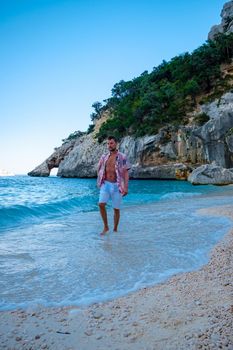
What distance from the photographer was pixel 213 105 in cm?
4125

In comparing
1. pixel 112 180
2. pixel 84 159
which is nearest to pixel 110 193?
pixel 112 180

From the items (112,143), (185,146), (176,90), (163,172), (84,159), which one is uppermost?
(176,90)

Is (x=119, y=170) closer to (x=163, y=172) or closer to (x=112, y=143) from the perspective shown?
(x=112, y=143)

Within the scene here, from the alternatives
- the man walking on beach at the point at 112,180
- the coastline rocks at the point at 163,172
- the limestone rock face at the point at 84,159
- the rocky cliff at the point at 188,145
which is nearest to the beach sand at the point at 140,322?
the man walking on beach at the point at 112,180

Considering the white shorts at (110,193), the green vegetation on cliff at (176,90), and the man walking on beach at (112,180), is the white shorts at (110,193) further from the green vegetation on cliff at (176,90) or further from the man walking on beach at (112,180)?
the green vegetation on cliff at (176,90)

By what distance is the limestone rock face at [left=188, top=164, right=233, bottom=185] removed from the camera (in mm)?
27594

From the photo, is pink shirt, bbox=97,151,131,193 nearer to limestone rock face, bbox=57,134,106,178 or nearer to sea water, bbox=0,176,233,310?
sea water, bbox=0,176,233,310

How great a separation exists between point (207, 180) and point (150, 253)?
25.3m

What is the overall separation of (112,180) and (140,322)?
4316 millimetres

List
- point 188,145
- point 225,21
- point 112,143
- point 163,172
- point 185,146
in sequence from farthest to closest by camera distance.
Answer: point 225,21, point 163,172, point 185,146, point 188,145, point 112,143

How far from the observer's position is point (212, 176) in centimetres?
2803

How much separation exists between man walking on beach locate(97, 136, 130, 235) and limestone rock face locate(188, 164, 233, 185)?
75.6 feet

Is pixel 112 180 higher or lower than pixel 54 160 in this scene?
lower

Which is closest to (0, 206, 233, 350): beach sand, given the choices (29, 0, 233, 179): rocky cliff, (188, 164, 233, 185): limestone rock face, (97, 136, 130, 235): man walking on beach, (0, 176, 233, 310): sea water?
(0, 176, 233, 310): sea water
